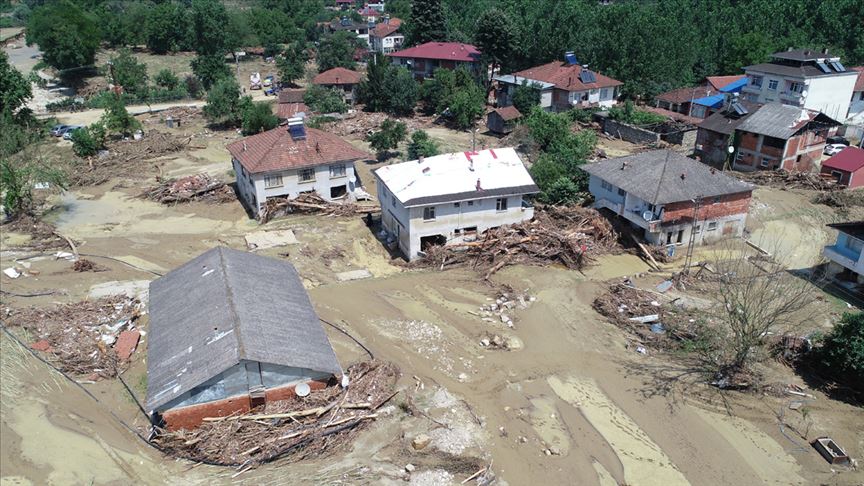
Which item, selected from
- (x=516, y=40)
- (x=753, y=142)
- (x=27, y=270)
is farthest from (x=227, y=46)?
(x=753, y=142)

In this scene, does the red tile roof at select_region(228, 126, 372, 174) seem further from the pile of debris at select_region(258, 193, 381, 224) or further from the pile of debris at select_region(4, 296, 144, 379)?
the pile of debris at select_region(4, 296, 144, 379)

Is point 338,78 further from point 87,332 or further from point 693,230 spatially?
point 87,332

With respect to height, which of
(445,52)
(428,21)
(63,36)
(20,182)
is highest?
(428,21)

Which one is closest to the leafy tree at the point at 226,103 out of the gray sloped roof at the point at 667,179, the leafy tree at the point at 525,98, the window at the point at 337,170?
the window at the point at 337,170

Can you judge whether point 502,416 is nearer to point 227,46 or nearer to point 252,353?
point 252,353

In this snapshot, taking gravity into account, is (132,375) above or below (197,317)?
below

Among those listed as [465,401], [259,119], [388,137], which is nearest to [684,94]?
[388,137]

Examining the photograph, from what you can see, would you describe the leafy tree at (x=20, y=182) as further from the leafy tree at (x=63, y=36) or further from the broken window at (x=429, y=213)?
the leafy tree at (x=63, y=36)
